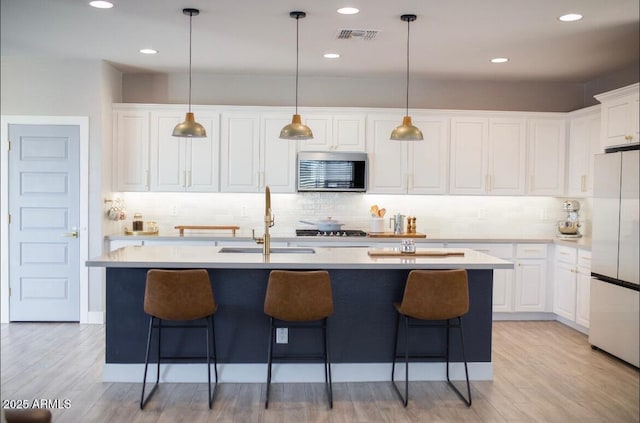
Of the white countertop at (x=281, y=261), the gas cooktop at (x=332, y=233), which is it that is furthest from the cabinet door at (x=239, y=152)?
the white countertop at (x=281, y=261)

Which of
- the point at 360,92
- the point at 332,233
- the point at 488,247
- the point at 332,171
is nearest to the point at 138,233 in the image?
the point at 332,233

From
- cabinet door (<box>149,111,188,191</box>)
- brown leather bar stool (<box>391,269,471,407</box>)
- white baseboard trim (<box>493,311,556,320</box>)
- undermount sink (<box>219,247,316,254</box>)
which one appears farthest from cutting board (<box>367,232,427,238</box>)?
brown leather bar stool (<box>391,269,471,407</box>)

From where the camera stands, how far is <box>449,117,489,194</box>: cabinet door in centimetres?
613

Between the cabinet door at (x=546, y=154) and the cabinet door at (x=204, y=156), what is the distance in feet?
11.4

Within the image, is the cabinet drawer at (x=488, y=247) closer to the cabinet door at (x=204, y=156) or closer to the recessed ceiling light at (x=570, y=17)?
the recessed ceiling light at (x=570, y=17)

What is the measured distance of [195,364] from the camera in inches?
155

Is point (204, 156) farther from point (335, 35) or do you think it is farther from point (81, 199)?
point (335, 35)

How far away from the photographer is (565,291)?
5.68 metres

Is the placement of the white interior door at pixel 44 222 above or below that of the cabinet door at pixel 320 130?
below

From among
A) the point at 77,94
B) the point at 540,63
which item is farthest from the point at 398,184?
the point at 77,94

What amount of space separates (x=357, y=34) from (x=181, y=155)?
8.11ft

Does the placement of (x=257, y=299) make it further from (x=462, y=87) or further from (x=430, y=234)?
(x=462, y=87)

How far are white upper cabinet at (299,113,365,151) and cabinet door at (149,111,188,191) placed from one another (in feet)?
4.36

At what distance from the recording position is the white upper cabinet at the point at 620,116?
14.5 feet
